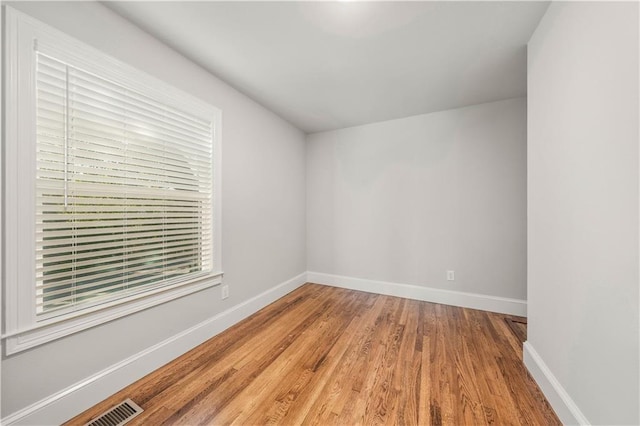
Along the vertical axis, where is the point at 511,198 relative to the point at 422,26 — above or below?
below

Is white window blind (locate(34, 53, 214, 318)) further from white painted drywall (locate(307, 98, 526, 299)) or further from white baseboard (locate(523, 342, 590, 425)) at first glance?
white baseboard (locate(523, 342, 590, 425))

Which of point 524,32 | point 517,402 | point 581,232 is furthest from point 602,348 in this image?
point 524,32

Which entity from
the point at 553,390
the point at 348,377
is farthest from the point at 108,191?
the point at 553,390

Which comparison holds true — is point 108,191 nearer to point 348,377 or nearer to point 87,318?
point 87,318

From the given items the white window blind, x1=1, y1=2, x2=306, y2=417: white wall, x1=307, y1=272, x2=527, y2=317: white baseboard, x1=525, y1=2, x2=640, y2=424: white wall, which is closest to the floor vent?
x1=1, y1=2, x2=306, y2=417: white wall

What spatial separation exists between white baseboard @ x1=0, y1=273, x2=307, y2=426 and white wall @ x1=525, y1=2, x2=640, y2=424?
2.52 m

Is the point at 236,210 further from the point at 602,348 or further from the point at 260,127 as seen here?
the point at 602,348

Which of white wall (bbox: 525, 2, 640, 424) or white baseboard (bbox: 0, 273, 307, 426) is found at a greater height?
white wall (bbox: 525, 2, 640, 424)

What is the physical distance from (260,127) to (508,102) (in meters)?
2.92

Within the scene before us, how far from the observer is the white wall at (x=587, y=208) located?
0.93 m

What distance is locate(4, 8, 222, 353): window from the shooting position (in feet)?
3.88

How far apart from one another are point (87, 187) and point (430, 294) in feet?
11.6

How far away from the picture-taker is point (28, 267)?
3.96 ft

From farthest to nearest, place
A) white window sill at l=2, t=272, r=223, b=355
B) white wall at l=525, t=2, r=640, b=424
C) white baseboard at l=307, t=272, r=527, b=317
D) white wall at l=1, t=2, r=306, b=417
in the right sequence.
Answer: white baseboard at l=307, t=272, r=527, b=317 → white wall at l=1, t=2, r=306, b=417 → white window sill at l=2, t=272, r=223, b=355 → white wall at l=525, t=2, r=640, b=424
